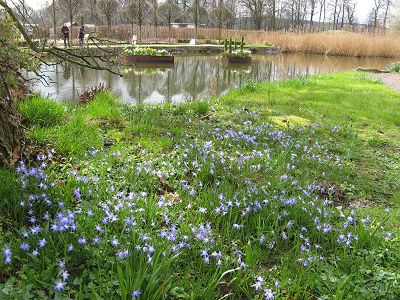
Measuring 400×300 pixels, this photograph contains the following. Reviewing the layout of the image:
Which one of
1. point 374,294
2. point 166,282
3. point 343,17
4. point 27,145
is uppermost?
point 343,17

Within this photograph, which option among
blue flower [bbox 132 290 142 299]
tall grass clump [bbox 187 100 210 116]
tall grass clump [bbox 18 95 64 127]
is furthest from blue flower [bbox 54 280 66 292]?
tall grass clump [bbox 187 100 210 116]

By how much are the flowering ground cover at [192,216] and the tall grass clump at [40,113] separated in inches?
0.6

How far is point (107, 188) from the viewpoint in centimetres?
281

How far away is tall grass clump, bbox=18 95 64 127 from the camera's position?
422cm

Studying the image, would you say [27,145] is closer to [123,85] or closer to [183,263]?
[183,263]

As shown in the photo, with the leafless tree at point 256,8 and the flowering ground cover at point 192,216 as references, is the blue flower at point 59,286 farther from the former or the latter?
the leafless tree at point 256,8

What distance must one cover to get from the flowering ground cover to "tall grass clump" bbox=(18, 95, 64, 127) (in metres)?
0.02

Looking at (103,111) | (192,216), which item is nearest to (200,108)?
(103,111)

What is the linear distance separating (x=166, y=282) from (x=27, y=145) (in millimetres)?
2023

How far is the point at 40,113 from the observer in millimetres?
4285

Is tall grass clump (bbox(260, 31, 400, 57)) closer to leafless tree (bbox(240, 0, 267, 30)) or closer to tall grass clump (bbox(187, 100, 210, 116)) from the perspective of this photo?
leafless tree (bbox(240, 0, 267, 30))

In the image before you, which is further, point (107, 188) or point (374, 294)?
point (107, 188)

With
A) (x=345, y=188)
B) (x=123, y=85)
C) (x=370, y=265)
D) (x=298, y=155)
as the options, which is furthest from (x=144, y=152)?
(x=123, y=85)

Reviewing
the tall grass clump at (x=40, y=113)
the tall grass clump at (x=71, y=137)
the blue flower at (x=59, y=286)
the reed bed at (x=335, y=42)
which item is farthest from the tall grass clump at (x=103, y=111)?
the reed bed at (x=335, y=42)
